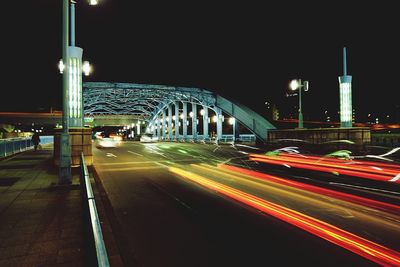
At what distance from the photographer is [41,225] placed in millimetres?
5848

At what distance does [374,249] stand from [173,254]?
10.2 ft

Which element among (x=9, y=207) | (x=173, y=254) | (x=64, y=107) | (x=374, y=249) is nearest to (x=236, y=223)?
(x=173, y=254)

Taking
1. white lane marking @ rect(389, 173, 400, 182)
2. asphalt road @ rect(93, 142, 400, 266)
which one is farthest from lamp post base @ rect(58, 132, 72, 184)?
white lane marking @ rect(389, 173, 400, 182)

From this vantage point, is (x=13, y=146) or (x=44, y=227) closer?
(x=44, y=227)

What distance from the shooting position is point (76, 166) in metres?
15.0

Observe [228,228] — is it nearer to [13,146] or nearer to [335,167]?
[335,167]

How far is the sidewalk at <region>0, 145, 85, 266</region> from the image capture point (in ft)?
14.6

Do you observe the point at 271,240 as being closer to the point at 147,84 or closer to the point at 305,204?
the point at 305,204

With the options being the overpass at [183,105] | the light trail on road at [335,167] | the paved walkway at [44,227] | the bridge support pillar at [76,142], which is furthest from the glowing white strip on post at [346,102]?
the paved walkway at [44,227]

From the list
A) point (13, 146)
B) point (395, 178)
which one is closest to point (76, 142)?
point (13, 146)

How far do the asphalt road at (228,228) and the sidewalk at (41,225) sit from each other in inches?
31.5

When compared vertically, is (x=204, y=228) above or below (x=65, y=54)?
below

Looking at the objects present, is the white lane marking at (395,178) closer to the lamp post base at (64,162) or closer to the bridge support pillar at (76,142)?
the lamp post base at (64,162)

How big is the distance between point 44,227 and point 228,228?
363cm
